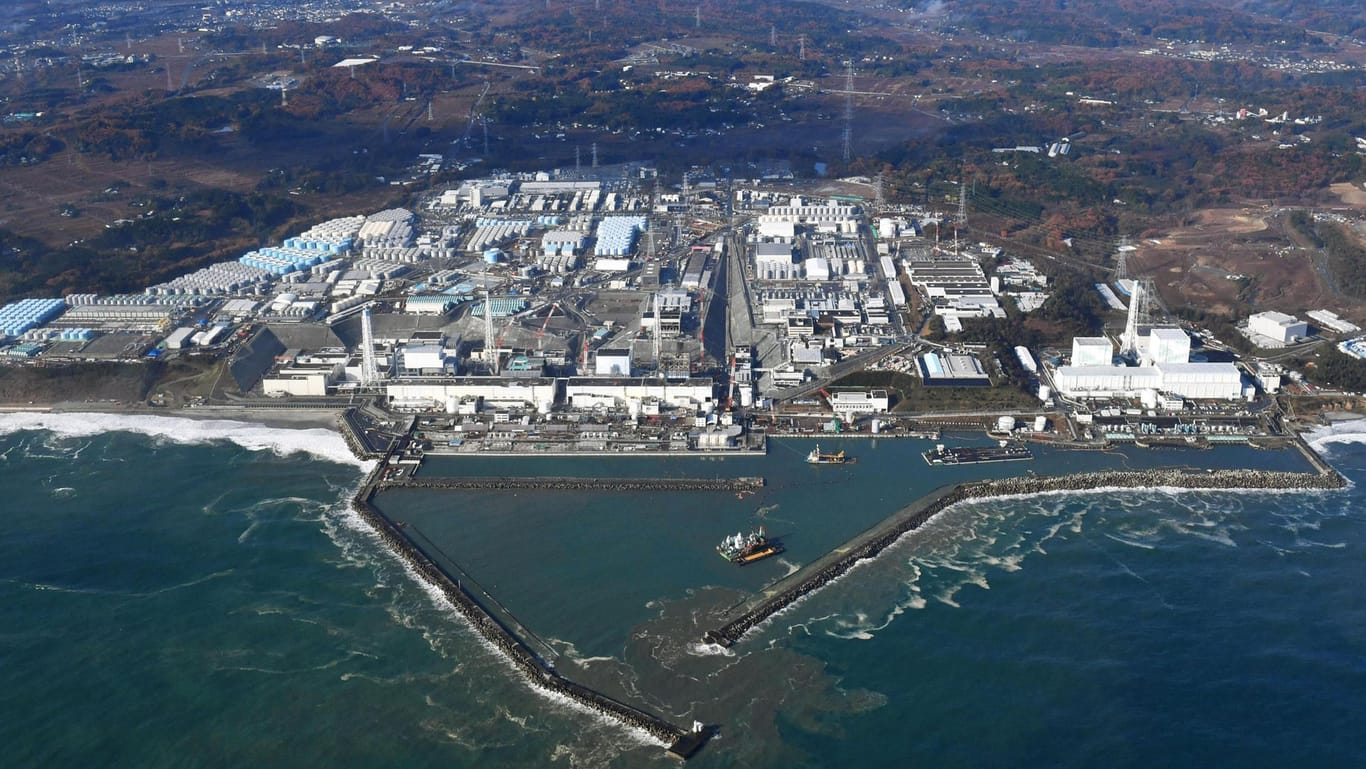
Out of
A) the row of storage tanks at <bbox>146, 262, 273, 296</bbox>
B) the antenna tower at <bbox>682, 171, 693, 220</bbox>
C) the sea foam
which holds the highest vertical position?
the antenna tower at <bbox>682, 171, 693, 220</bbox>

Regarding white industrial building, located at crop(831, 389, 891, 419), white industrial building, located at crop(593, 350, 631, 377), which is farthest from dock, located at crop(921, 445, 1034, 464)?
white industrial building, located at crop(593, 350, 631, 377)

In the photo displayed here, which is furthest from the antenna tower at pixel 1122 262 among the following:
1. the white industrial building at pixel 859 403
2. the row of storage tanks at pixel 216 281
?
the row of storage tanks at pixel 216 281

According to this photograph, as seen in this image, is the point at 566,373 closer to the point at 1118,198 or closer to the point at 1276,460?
the point at 1276,460

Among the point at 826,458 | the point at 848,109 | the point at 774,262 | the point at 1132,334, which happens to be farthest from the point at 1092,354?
the point at 848,109

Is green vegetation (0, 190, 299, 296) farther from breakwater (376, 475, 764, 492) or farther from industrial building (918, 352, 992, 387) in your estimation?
industrial building (918, 352, 992, 387)

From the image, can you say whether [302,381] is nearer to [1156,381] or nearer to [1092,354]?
[1092,354]

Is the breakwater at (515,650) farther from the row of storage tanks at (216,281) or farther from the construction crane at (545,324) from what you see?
the row of storage tanks at (216,281)

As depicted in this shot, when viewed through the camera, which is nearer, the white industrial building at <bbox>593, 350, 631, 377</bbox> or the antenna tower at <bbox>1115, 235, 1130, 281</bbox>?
the white industrial building at <bbox>593, 350, 631, 377</bbox>
